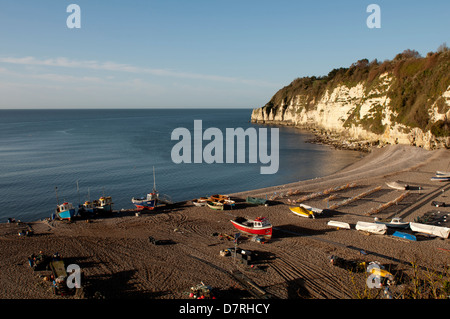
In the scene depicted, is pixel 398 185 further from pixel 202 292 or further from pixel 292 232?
pixel 202 292

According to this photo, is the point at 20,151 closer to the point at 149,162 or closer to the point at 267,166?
the point at 149,162

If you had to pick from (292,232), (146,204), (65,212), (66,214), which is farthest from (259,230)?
(65,212)

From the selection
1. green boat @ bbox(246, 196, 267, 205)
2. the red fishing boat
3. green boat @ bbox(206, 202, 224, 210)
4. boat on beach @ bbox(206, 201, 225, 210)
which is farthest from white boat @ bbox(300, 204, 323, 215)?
green boat @ bbox(206, 202, 224, 210)

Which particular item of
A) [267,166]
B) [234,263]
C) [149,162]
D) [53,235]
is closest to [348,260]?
[234,263]

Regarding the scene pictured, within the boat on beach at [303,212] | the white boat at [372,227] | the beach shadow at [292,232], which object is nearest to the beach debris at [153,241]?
the beach shadow at [292,232]

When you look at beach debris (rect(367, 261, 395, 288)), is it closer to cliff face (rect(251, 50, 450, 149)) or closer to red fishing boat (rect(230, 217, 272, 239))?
red fishing boat (rect(230, 217, 272, 239))

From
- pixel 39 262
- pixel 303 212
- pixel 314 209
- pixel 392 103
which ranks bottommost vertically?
pixel 39 262

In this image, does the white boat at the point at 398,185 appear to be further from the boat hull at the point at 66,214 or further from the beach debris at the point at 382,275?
the boat hull at the point at 66,214
